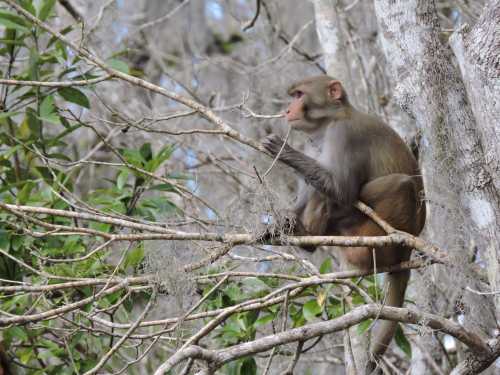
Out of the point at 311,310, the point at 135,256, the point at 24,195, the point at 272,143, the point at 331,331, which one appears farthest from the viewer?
the point at 24,195

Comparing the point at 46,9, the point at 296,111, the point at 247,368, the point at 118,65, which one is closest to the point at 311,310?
the point at 247,368

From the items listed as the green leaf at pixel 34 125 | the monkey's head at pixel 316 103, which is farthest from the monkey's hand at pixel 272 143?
the green leaf at pixel 34 125

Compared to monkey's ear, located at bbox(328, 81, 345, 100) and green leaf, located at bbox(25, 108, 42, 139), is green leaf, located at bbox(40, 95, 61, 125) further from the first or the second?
monkey's ear, located at bbox(328, 81, 345, 100)

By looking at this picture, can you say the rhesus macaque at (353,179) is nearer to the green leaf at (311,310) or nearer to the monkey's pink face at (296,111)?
the monkey's pink face at (296,111)

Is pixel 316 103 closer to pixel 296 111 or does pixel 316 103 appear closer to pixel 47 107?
pixel 296 111

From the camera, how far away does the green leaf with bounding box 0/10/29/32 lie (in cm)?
526

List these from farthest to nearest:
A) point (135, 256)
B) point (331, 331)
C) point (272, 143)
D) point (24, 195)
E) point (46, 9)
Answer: point (46, 9) < point (24, 195) < point (272, 143) < point (135, 256) < point (331, 331)

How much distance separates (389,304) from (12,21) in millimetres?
3131

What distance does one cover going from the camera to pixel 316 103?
19.1 ft

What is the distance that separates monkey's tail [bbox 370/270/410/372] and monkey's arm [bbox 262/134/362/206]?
57 cm

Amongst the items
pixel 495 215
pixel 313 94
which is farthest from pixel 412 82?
pixel 313 94

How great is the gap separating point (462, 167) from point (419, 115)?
1.16 ft

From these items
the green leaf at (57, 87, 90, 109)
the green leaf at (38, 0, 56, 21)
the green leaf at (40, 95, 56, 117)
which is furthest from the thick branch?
the green leaf at (38, 0, 56, 21)

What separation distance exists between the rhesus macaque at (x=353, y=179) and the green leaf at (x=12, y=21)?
188 cm
